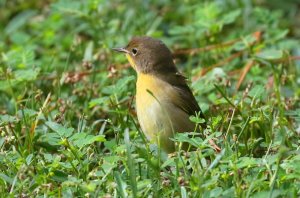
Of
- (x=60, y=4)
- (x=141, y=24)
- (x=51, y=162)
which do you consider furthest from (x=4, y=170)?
(x=141, y=24)

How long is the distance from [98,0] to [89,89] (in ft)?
3.55

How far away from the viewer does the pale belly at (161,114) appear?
5.16 meters

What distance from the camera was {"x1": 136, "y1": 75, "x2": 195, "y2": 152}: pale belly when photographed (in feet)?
16.9

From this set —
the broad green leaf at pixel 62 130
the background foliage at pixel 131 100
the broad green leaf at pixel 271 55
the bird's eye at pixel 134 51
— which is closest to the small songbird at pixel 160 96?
the bird's eye at pixel 134 51

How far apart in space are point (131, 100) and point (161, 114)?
535 mm

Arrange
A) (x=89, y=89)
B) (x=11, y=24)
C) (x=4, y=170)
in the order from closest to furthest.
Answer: (x=4, y=170)
(x=89, y=89)
(x=11, y=24)

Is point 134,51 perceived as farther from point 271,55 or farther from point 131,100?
point 271,55

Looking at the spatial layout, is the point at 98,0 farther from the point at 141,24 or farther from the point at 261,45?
the point at 261,45

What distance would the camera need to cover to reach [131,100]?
5684mm

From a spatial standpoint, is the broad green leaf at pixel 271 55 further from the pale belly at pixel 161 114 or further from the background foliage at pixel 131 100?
the pale belly at pixel 161 114

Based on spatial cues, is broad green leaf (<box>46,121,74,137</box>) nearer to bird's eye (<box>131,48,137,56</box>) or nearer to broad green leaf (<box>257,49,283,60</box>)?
bird's eye (<box>131,48,137,56</box>)

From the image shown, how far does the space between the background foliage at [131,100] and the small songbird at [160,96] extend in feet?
0.43

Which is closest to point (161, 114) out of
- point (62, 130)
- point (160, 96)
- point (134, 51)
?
point (160, 96)

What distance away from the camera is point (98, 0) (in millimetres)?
6930
